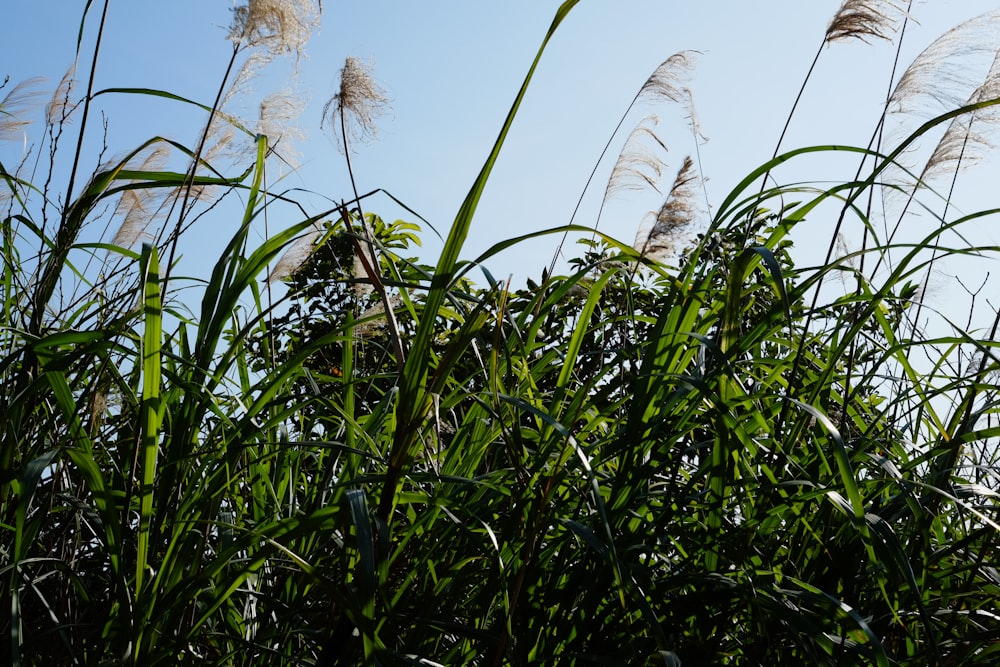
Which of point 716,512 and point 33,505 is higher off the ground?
point 716,512

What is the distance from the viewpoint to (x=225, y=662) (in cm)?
140

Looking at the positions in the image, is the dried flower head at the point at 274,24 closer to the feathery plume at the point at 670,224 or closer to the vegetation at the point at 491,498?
the vegetation at the point at 491,498

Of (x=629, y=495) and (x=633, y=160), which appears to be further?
(x=633, y=160)

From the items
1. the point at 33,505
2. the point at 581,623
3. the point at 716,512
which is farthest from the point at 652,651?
the point at 33,505

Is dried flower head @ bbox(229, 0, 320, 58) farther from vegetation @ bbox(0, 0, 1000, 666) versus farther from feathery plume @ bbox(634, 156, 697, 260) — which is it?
feathery plume @ bbox(634, 156, 697, 260)

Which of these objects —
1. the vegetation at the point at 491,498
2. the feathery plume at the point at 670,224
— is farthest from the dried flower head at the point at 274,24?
the feathery plume at the point at 670,224

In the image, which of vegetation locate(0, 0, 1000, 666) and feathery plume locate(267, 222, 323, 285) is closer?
vegetation locate(0, 0, 1000, 666)

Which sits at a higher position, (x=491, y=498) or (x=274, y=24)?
(x=274, y=24)

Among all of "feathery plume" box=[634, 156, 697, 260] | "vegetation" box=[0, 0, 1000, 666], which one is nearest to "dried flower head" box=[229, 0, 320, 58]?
"vegetation" box=[0, 0, 1000, 666]

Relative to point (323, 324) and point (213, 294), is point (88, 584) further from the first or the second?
point (323, 324)

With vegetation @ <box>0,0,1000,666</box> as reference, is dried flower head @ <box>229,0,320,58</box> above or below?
above

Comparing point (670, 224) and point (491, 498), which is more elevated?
point (670, 224)

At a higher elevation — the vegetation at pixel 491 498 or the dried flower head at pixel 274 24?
the dried flower head at pixel 274 24

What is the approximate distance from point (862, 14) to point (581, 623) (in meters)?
1.51
